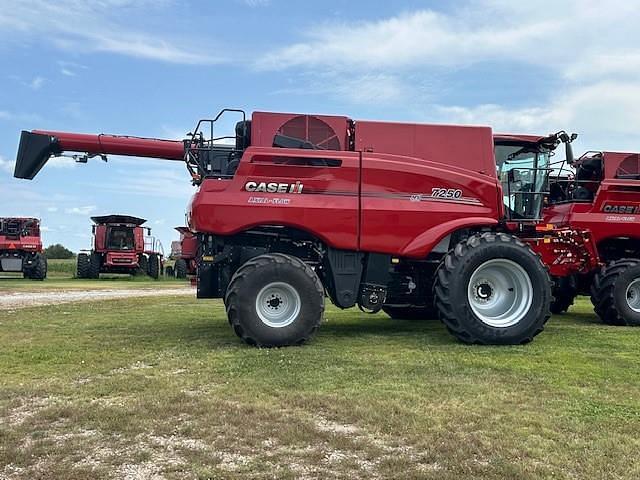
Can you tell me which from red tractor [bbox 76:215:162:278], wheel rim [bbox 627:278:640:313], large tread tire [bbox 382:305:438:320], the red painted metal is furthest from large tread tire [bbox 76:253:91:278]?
wheel rim [bbox 627:278:640:313]

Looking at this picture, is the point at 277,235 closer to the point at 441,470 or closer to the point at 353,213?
the point at 353,213

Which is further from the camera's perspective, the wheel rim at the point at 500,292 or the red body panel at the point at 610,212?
the red body panel at the point at 610,212

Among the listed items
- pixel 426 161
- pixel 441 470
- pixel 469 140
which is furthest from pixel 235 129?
pixel 441 470

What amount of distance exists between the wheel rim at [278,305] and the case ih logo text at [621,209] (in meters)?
6.88

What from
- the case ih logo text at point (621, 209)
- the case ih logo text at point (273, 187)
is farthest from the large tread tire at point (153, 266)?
the case ih logo text at point (273, 187)

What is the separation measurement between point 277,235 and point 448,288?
2379mm

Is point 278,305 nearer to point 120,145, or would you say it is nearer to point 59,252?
point 120,145

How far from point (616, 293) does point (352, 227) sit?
545 cm

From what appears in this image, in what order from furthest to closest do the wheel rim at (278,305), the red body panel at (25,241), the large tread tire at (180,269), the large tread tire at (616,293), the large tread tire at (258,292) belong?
the large tread tire at (180,269) < the red body panel at (25,241) < the large tread tire at (616,293) < the wheel rim at (278,305) < the large tread tire at (258,292)

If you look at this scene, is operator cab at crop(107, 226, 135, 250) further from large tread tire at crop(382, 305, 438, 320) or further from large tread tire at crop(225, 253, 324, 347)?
large tread tire at crop(225, 253, 324, 347)

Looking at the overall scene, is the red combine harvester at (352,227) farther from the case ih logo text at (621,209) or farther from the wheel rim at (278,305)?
the case ih logo text at (621,209)

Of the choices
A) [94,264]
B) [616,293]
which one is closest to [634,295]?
[616,293]

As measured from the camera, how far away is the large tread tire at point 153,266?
3453 cm

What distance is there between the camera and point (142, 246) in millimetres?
33438
